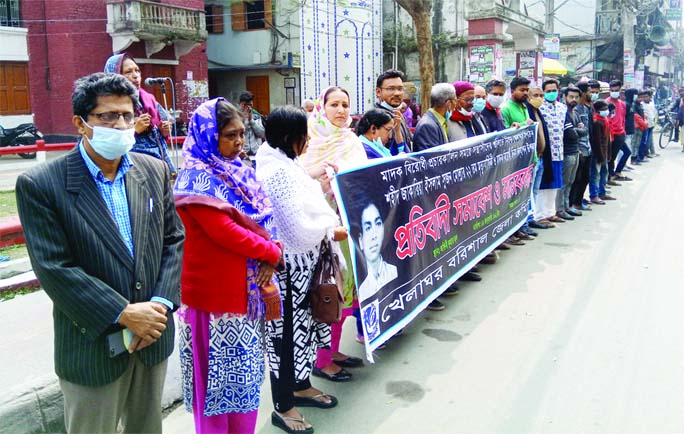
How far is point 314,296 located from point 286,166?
2.29 ft

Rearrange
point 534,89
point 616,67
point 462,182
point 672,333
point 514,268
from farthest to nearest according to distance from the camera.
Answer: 1. point 616,67
2. point 534,89
3. point 514,268
4. point 462,182
5. point 672,333

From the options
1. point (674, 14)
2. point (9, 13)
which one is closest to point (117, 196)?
point (9, 13)

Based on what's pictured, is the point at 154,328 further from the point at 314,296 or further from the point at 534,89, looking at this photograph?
the point at 534,89

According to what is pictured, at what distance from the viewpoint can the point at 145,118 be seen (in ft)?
13.3

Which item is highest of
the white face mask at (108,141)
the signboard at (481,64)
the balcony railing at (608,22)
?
the balcony railing at (608,22)

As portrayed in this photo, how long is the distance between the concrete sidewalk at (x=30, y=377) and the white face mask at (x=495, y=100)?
4.55 metres

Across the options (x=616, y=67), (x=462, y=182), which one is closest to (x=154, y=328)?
(x=462, y=182)

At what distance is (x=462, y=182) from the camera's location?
508 centimetres

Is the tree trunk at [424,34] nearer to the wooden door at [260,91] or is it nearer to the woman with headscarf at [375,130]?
the woman with headscarf at [375,130]

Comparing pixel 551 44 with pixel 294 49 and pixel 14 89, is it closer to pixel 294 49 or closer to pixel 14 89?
pixel 294 49

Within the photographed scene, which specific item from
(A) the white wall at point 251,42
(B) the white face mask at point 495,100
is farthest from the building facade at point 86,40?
(B) the white face mask at point 495,100

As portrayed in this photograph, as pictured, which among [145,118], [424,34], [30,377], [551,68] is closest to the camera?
[30,377]

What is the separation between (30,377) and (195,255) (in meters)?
1.41

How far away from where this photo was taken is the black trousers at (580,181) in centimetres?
866
